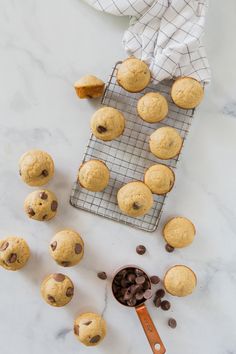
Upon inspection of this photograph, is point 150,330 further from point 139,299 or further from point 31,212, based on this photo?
point 31,212

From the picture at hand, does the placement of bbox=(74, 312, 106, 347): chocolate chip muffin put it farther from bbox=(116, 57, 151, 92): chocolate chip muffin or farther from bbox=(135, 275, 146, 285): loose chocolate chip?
bbox=(116, 57, 151, 92): chocolate chip muffin

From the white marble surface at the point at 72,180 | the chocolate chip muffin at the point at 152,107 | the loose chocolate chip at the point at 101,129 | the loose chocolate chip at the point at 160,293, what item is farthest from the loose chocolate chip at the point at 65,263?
the chocolate chip muffin at the point at 152,107

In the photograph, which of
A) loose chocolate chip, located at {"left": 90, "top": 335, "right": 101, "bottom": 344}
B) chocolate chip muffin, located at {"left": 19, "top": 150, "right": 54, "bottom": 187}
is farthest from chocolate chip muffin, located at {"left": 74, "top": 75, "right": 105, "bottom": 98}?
loose chocolate chip, located at {"left": 90, "top": 335, "right": 101, "bottom": 344}

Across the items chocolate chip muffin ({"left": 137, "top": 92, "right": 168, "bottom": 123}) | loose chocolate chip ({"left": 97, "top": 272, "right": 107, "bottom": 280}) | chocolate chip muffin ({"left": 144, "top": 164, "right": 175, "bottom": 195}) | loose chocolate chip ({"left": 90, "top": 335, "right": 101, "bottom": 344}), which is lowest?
loose chocolate chip ({"left": 90, "top": 335, "right": 101, "bottom": 344})

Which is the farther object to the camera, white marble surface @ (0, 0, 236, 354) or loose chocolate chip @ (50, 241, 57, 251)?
white marble surface @ (0, 0, 236, 354)

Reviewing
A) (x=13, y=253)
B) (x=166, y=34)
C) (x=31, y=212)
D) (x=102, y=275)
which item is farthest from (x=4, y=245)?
(x=166, y=34)

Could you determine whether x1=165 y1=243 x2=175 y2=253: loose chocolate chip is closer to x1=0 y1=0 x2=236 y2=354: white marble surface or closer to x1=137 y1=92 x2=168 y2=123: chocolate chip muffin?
x1=0 y1=0 x2=236 y2=354: white marble surface

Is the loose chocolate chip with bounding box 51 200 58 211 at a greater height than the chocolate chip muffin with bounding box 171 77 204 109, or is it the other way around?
the chocolate chip muffin with bounding box 171 77 204 109
